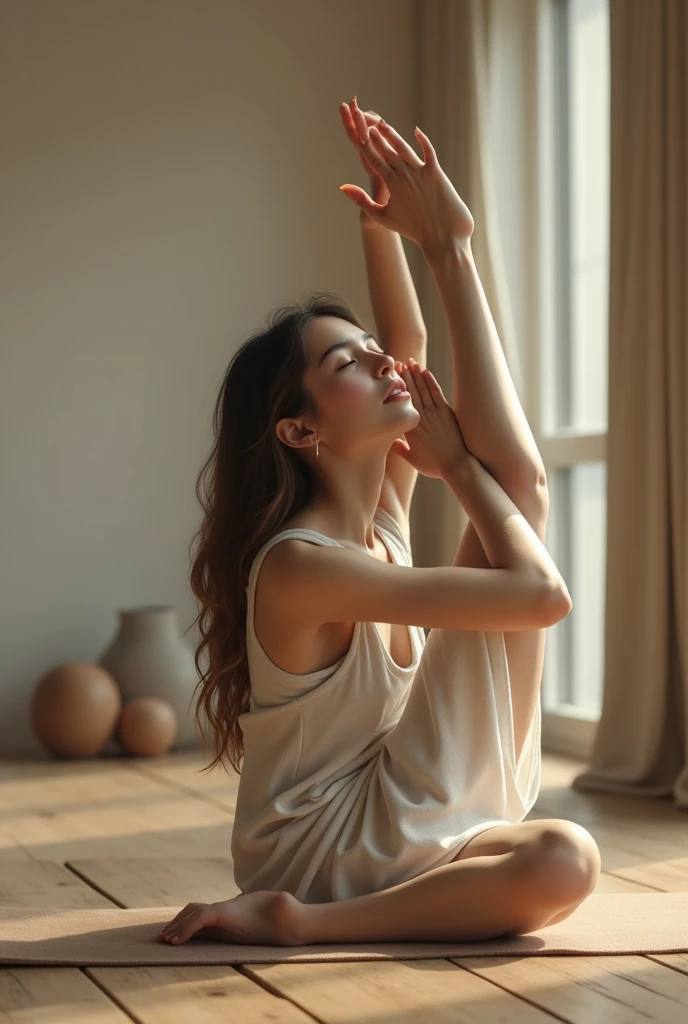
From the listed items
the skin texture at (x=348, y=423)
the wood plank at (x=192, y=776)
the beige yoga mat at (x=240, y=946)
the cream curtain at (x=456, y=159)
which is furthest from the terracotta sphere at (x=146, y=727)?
the skin texture at (x=348, y=423)

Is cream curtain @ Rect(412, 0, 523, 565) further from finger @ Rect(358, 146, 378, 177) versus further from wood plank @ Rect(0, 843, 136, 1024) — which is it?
wood plank @ Rect(0, 843, 136, 1024)

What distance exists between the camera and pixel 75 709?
3805 millimetres

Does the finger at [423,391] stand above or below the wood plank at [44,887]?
above

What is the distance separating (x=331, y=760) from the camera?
184 cm

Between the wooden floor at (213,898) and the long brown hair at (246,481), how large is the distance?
0.43 meters

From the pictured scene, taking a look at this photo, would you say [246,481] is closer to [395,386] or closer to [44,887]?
[395,386]

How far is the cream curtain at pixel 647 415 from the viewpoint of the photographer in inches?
124

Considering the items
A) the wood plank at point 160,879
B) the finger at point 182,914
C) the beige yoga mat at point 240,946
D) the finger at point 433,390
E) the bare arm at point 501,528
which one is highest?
the finger at point 433,390

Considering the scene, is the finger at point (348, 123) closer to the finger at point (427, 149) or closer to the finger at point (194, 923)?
the finger at point (427, 149)

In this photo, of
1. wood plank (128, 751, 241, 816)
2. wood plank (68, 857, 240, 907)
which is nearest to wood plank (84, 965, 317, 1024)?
wood plank (68, 857, 240, 907)

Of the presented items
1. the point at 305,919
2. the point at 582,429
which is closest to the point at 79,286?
the point at 582,429

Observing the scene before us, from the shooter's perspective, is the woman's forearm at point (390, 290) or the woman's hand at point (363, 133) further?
the woman's forearm at point (390, 290)

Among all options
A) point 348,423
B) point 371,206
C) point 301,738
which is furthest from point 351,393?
point 301,738

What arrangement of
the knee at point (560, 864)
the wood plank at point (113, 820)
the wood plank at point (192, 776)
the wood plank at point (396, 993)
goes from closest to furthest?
1. the wood plank at point (396, 993)
2. the knee at point (560, 864)
3. the wood plank at point (113, 820)
4. the wood plank at point (192, 776)
